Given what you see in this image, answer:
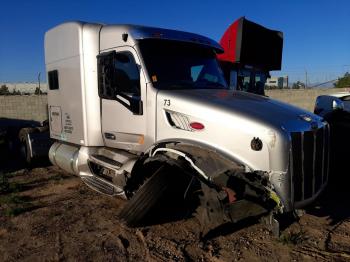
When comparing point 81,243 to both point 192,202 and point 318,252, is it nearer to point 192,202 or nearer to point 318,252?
point 192,202

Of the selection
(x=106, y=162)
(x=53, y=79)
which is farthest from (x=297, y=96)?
(x=106, y=162)

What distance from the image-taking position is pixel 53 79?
8414mm

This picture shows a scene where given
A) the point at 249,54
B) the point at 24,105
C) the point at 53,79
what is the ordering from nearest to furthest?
1. the point at 53,79
2. the point at 249,54
3. the point at 24,105

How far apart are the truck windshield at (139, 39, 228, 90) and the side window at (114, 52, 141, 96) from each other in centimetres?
23

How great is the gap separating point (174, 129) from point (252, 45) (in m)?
7.94

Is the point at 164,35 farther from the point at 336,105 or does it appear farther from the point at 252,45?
the point at 252,45

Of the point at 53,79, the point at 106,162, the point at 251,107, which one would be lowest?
the point at 106,162

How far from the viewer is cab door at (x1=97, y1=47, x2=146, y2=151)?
5941 millimetres

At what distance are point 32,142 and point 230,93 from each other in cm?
578

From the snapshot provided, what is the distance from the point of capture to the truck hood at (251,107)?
4.74 metres

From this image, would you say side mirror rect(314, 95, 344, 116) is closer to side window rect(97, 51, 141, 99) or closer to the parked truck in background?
the parked truck in background

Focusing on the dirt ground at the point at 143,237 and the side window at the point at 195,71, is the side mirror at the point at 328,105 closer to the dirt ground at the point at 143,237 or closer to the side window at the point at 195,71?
the dirt ground at the point at 143,237

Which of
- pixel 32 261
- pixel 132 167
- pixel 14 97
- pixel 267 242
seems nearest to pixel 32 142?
pixel 132 167

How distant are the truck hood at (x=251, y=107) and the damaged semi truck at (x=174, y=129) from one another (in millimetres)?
17
